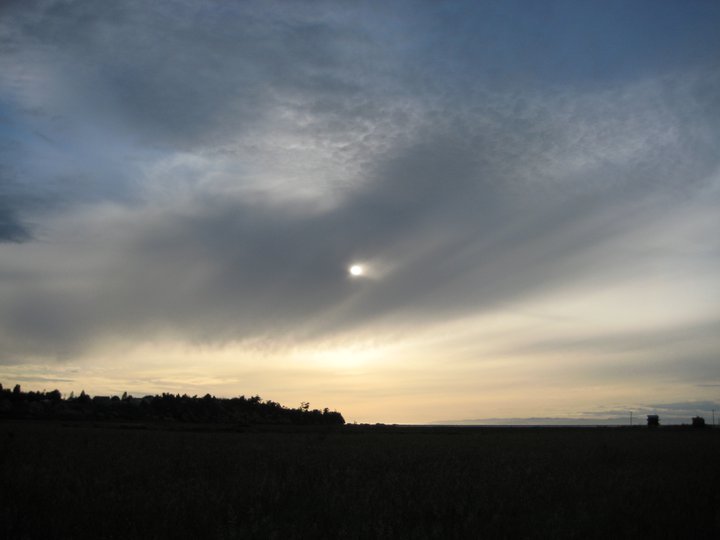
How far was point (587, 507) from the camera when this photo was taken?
43.2ft

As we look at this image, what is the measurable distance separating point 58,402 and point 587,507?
291ft

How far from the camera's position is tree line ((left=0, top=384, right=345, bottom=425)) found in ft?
250

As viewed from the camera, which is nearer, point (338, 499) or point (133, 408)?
point (338, 499)

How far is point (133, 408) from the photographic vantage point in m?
87.1

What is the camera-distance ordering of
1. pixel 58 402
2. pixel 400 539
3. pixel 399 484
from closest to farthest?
pixel 400 539
pixel 399 484
pixel 58 402

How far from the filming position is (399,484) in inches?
624

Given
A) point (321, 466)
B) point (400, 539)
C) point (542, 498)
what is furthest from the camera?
point (321, 466)

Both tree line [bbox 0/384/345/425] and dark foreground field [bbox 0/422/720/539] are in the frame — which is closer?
dark foreground field [bbox 0/422/720/539]

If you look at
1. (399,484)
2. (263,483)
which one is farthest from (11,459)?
(399,484)

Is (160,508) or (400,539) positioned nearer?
(400,539)

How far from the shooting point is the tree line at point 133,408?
250 ft

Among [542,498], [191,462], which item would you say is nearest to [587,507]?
[542,498]

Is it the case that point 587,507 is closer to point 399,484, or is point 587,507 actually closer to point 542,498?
point 542,498

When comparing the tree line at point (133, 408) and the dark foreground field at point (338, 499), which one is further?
the tree line at point (133, 408)
